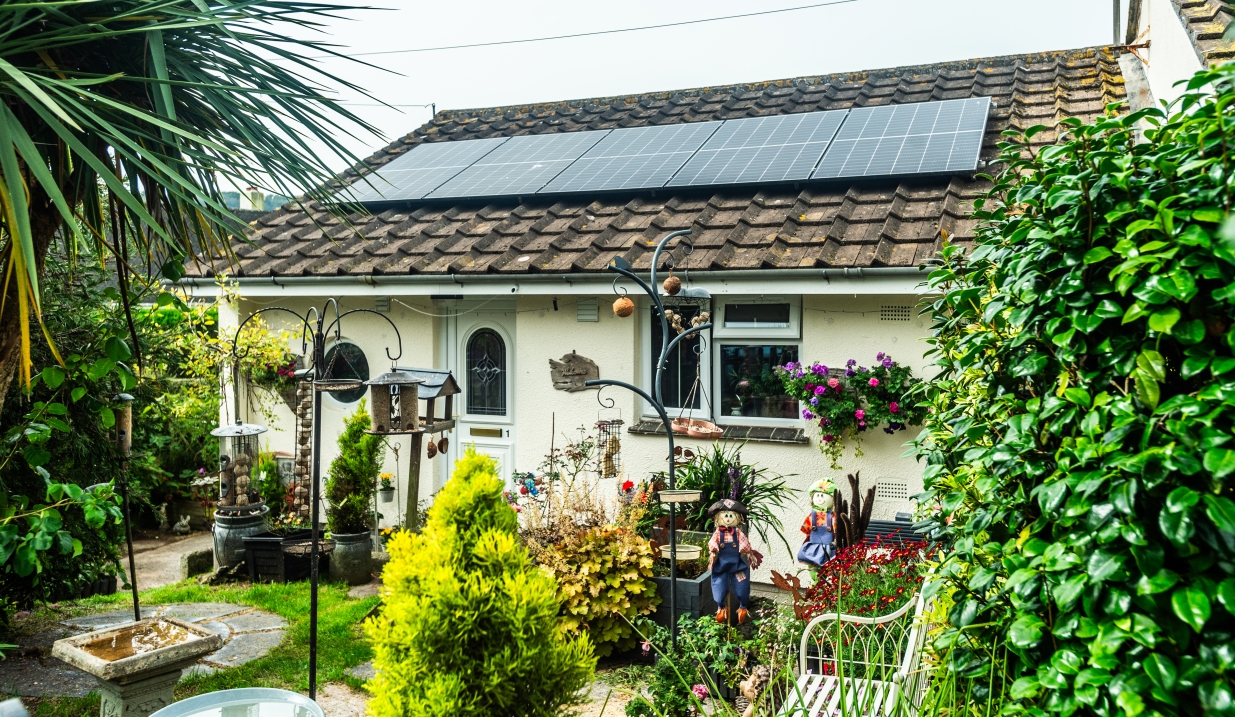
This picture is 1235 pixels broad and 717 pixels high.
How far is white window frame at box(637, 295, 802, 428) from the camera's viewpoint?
7145 mm

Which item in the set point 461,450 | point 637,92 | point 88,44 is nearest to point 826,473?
point 461,450

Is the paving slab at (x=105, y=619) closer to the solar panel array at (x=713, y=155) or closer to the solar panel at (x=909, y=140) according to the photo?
the solar panel array at (x=713, y=155)

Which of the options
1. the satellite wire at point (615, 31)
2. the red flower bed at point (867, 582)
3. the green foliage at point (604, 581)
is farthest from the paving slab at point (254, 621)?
the satellite wire at point (615, 31)

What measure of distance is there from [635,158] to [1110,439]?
778 centimetres

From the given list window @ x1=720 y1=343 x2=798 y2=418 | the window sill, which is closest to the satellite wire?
window @ x1=720 y1=343 x2=798 y2=418

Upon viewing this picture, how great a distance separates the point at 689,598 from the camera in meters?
5.27

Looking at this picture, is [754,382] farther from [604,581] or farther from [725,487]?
[604,581]

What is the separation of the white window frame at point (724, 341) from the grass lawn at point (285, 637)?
3133mm

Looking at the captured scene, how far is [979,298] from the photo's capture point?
8.73 ft

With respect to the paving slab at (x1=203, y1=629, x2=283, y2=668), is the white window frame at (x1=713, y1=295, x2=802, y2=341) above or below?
above

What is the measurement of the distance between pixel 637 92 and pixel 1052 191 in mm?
10385

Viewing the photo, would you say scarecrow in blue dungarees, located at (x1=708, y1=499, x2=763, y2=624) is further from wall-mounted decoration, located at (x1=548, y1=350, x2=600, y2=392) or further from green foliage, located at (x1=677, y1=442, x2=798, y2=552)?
wall-mounted decoration, located at (x1=548, y1=350, x2=600, y2=392)

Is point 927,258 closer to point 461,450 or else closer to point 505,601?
→ point 505,601

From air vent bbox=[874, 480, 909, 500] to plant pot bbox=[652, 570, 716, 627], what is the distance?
6.69 ft
